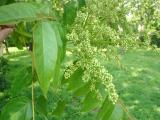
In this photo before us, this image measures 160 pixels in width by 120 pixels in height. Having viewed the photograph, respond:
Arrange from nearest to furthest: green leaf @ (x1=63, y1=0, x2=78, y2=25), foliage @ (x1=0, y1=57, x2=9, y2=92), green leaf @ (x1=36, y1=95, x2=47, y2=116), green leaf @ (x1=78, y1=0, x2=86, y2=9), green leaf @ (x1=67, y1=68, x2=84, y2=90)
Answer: green leaf @ (x1=63, y1=0, x2=78, y2=25), green leaf @ (x1=78, y1=0, x2=86, y2=9), green leaf @ (x1=67, y1=68, x2=84, y2=90), green leaf @ (x1=36, y1=95, x2=47, y2=116), foliage @ (x1=0, y1=57, x2=9, y2=92)

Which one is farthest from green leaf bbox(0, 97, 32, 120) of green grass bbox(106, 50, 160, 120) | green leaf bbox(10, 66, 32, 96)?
green grass bbox(106, 50, 160, 120)

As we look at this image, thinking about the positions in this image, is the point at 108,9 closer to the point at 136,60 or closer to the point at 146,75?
the point at 146,75

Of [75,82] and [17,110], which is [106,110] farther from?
[17,110]

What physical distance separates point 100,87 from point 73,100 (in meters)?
7.14

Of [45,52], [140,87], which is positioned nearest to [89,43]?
[45,52]

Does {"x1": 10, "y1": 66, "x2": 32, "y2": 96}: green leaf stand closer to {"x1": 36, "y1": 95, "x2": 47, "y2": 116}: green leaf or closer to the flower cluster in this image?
{"x1": 36, "y1": 95, "x2": 47, "y2": 116}: green leaf

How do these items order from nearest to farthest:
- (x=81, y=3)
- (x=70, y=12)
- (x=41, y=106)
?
(x=70, y=12), (x=81, y=3), (x=41, y=106)

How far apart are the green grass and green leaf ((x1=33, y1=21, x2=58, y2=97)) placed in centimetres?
650

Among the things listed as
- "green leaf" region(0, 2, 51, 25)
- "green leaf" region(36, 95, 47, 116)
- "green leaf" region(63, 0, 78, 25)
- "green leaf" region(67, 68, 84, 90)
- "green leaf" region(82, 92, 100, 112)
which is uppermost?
"green leaf" region(0, 2, 51, 25)

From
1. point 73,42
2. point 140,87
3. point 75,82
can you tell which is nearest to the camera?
point 73,42

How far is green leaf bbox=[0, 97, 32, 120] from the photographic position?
1.88 m

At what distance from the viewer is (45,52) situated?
5.03ft

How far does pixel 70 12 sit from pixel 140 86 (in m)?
9.72

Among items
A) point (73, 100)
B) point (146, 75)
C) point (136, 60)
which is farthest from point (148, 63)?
point (73, 100)
